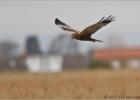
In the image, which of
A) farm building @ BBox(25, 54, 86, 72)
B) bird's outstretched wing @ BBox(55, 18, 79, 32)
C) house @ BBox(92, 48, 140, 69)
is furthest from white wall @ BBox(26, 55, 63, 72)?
bird's outstretched wing @ BBox(55, 18, 79, 32)

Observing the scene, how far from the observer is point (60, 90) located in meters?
17.4

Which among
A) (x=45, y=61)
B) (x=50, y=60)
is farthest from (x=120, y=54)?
(x=45, y=61)

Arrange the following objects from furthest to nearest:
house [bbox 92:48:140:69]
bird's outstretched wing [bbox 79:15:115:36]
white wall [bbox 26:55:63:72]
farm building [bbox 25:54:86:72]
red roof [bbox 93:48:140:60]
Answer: red roof [bbox 93:48:140:60] < house [bbox 92:48:140:69] < white wall [bbox 26:55:63:72] < farm building [bbox 25:54:86:72] < bird's outstretched wing [bbox 79:15:115:36]

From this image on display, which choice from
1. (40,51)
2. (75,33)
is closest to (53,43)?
(40,51)

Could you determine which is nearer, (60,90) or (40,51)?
(60,90)

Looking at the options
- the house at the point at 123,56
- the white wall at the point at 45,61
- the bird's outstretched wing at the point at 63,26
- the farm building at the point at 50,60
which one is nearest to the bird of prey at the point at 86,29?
the bird's outstretched wing at the point at 63,26

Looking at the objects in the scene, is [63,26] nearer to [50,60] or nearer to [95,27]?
[95,27]

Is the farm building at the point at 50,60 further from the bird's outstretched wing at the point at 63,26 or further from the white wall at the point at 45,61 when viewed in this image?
the bird's outstretched wing at the point at 63,26

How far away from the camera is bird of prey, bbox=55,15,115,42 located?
10822mm

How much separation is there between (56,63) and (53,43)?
2733mm

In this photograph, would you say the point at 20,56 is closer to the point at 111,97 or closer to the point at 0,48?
the point at 0,48

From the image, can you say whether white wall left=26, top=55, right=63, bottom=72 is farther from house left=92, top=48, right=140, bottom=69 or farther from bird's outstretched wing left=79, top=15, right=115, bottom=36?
bird's outstretched wing left=79, top=15, right=115, bottom=36

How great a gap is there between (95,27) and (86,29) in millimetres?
325

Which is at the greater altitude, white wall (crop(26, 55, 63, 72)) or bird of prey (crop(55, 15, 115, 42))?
bird of prey (crop(55, 15, 115, 42))
